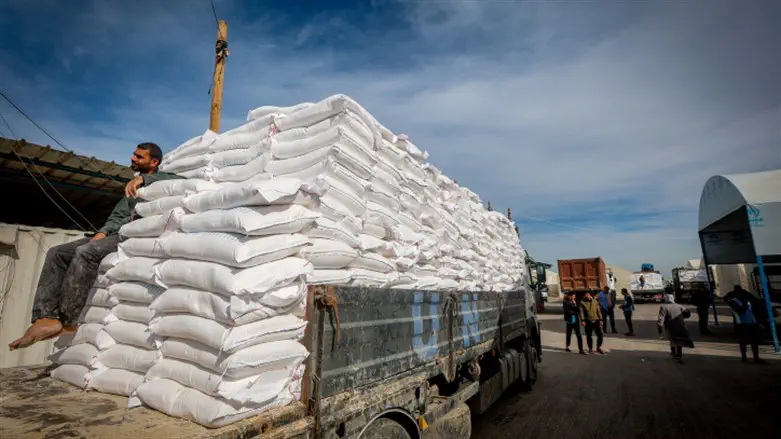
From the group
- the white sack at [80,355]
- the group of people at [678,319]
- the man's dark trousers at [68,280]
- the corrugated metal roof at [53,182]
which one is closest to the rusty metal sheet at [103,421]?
the white sack at [80,355]

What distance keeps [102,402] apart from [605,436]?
5.21 meters

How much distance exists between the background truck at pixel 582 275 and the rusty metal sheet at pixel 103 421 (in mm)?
20919

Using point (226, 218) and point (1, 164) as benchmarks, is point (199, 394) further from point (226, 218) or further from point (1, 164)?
point (1, 164)

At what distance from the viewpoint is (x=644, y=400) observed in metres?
6.36

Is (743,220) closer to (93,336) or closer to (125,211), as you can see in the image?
(125,211)

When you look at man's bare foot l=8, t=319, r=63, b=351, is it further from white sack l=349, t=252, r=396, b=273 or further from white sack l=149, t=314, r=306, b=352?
white sack l=349, t=252, r=396, b=273

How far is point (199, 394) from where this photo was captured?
6.17 ft

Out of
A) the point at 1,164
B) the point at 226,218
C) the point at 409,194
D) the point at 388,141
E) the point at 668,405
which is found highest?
the point at 1,164

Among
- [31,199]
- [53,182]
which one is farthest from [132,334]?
[31,199]

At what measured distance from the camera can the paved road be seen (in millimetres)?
5004

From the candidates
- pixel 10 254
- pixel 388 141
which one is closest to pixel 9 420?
pixel 388 141

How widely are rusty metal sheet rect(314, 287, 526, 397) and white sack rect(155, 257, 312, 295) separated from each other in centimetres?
30

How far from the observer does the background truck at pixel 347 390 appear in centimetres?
174

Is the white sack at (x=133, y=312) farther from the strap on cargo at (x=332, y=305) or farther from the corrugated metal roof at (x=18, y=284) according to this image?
the corrugated metal roof at (x=18, y=284)
